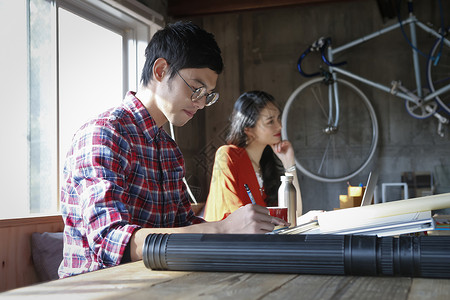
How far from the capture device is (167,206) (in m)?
1.49

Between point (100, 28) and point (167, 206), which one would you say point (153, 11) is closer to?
point (100, 28)

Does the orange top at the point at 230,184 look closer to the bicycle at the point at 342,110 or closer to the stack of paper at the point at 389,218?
the stack of paper at the point at 389,218

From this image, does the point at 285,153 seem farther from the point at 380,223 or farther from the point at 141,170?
the point at 380,223

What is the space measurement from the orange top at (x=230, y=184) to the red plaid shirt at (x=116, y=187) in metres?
0.72

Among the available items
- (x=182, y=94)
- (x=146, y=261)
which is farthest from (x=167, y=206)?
(x=146, y=261)

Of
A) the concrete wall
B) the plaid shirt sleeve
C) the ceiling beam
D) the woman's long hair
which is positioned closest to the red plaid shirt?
the plaid shirt sleeve

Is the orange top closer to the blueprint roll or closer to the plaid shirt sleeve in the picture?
the plaid shirt sleeve

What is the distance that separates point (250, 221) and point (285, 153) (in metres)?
1.82

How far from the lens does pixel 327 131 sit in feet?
15.3

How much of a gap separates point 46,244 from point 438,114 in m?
3.53

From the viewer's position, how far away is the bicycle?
14.7ft

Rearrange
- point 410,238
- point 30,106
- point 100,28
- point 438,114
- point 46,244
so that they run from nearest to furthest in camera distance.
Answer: point 410,238 → point 46,244 → point 30,106 → point 100,28 → point 438,114

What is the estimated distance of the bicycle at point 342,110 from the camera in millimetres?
4477

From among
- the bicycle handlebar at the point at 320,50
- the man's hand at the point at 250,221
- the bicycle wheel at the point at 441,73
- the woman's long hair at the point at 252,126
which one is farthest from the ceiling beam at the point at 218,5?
the man's hand at the point at 250,221
